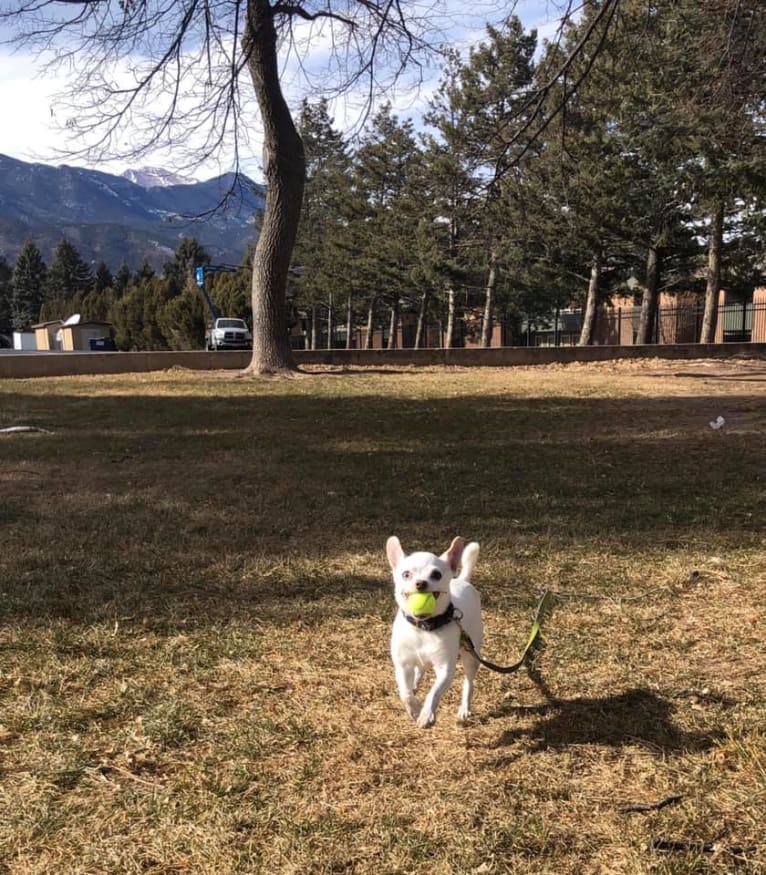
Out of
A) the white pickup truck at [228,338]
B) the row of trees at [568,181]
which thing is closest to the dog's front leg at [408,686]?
the row of trees at [568,181]

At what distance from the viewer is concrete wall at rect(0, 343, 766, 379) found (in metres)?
19.6

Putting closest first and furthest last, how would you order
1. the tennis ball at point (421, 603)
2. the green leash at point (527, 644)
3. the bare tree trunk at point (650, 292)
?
1. the tennis ball at point (421, 603)
2. the green leash at point (527, 644)
3. the bare tree trunk at point (650, 292)

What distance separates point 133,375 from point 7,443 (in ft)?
33.6

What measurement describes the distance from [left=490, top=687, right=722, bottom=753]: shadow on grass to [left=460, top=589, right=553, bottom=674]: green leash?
0.15m

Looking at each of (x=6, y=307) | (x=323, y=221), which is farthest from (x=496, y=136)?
(x=6, y=307)

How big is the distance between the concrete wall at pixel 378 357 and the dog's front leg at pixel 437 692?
1786 cm

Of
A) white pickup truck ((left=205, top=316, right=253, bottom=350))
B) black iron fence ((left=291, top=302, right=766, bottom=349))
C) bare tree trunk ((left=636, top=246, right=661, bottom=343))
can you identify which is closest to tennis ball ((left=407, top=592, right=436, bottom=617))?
bare tree trunk ((left=636, top=246, right=661, bottom=343))

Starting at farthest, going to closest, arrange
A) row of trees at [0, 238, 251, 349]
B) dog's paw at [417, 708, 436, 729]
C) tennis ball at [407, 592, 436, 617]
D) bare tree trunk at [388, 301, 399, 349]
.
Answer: bare tree trunk at [388, 301, 399, 349]
row of trees at [0, 238, 251, 349]
dog's paw at [417, 708, 436, 729]
tennis ball at [407, 592, 436, 617]

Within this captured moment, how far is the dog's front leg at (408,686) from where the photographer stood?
2.32 m

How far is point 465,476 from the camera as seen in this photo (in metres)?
6.20

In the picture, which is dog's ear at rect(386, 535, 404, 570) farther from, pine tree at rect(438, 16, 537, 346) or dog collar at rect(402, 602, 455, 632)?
pine tree at rect(438, 16, 537, 346)


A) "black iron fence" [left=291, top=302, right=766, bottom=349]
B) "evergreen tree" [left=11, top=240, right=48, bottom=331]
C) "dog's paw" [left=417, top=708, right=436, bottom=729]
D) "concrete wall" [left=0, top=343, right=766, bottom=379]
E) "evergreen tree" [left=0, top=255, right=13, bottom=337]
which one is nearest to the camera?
"dog's paw" [left=417, top=708, right=436, bottom=729]

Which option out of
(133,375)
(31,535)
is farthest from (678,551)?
(133,375)

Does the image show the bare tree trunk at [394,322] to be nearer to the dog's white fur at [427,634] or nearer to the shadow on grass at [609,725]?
the shadow on grass at [609,725]
